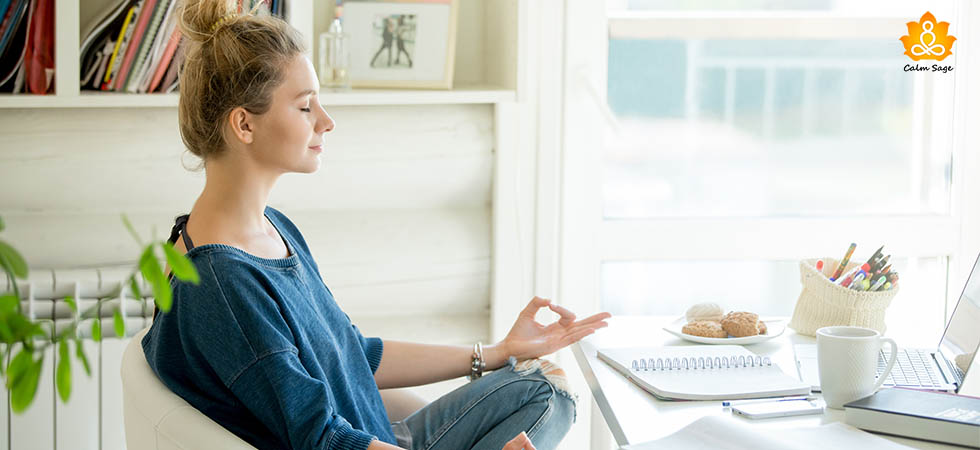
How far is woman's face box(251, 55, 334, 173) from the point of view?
140cm

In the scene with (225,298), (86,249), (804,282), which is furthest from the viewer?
(86,249)

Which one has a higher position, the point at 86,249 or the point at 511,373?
the point at 86,249

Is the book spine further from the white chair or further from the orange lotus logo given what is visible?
the orange lotus logo

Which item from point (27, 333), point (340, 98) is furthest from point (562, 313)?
point (27, 333)

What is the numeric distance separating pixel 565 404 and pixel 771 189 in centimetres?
112

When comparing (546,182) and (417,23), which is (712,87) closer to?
(546,182)

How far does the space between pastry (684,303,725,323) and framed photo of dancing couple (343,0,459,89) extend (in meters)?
0.74

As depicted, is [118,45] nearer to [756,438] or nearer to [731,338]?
[731,338]

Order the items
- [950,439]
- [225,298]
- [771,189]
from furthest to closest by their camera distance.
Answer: [771,189]
[225,298]
[950,439]

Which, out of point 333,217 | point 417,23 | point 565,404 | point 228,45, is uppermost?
point 417,23

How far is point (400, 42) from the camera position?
2.07 meters

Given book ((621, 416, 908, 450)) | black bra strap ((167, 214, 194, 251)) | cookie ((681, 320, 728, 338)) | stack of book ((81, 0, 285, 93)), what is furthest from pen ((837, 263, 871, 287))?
stack of book ((81, 0, 285, 93))

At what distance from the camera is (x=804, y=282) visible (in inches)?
63.1

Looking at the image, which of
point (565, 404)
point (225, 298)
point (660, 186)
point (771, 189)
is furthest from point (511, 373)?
point (771, 189)
